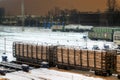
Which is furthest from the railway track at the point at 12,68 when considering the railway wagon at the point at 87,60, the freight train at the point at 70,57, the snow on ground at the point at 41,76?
the railway wagon at the point at 87,60

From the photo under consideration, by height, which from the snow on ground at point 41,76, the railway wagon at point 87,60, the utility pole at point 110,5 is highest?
the utility pole at point 110,5

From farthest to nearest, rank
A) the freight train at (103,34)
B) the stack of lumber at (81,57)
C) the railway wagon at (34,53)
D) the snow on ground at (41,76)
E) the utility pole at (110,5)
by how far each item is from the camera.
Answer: the utility pole at (110,5), the freight train at (103,34), the railway wagon at (34,53), the stack of lumber at (81,57), the snow on ground at (41,76)

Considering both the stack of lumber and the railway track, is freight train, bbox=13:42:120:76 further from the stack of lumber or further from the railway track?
the railway track

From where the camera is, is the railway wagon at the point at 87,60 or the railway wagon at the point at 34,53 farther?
the railway wagon at the point at 34,53

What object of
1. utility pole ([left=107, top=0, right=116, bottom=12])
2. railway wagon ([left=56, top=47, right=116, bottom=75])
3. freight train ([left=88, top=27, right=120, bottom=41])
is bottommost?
railway wagon ([left=56, top=47, right=116, bottom=75])

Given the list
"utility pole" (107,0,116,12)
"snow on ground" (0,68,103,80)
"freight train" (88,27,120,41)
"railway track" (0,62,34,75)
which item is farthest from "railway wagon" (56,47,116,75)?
"utility pole" (107,0,116,12)

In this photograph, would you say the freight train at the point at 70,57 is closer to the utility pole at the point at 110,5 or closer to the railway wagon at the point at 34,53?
the railway wagon at the point at 34,53

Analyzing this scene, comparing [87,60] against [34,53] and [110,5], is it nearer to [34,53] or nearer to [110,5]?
[34,53]

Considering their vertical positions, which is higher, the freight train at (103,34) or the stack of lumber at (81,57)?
the freight train at (103,34)

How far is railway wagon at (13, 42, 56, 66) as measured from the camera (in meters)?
22.2

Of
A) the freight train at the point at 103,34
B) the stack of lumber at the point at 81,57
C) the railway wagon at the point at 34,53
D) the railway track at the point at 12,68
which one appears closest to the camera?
the railway track at the point at 12,68

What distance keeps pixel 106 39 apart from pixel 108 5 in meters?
70.8

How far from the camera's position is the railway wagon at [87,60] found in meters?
18.4

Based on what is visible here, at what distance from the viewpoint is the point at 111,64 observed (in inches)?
722
